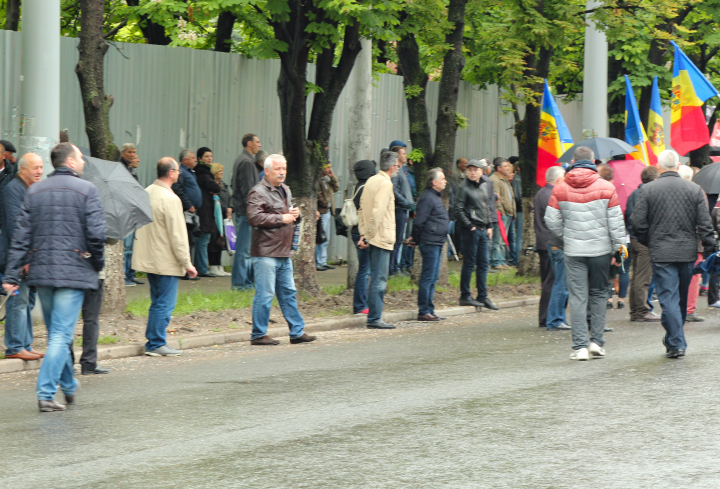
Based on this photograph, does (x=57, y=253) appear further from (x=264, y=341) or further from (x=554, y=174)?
(x=554, y=174)

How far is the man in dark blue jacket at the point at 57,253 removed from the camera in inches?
286

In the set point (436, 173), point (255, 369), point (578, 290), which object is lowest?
point (255, 369)

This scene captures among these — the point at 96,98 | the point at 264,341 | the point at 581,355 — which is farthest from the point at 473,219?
the point at 96,98

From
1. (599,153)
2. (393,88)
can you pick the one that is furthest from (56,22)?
(393,88)

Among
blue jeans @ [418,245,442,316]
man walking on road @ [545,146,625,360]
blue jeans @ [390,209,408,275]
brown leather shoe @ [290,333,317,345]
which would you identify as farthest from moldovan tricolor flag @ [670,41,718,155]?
brown leather shoe @ [290,333,317,345]

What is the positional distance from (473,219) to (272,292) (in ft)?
12.8

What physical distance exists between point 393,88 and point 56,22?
11.3 meters

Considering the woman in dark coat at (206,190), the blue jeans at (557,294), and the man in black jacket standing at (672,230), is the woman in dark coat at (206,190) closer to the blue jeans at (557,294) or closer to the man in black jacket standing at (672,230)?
the blue jeans at (557,294)

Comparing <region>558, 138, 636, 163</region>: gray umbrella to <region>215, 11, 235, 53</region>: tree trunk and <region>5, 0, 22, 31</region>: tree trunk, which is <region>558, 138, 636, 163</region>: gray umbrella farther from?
<region>5, 0, 22, 31</region>: tree trunk

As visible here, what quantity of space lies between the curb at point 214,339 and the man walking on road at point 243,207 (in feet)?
7.57

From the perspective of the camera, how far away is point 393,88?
2094 centimetres

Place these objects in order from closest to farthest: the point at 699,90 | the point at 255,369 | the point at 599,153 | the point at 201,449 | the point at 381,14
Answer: the point at 201,449 < the point at 255,369 < the point at 381,14 < the point at 599,153 < the point at 699,90

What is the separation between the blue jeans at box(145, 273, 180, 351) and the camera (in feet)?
32.3

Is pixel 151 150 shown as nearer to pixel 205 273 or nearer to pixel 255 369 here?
pixel 205 273
